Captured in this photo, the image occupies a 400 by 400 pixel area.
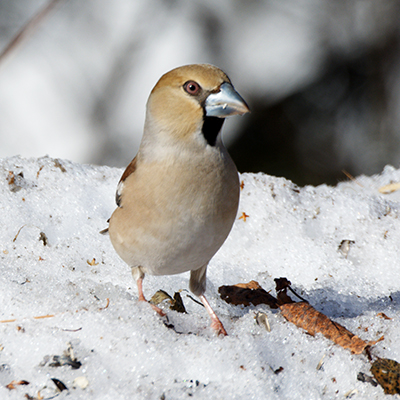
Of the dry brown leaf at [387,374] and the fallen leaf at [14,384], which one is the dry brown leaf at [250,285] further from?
the fallen leaf at [14,384]

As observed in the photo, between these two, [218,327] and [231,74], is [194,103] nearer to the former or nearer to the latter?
[218,327]

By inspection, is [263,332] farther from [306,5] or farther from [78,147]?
[306,5]

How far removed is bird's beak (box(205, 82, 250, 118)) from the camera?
245 centimetres

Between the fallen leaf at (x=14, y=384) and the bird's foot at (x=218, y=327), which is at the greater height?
the bird's foot at (x=218, y=327)

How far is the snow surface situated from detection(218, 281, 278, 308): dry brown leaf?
6cm

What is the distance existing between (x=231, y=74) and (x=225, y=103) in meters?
3.41

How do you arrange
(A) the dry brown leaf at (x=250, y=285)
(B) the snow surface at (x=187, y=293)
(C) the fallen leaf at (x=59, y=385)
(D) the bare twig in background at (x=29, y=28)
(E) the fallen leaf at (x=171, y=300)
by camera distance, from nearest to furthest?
(D) the bare twig in background at (x=29, y=28)
(C) the fallen leaf at (x=59, y=385)
(B) the snow surface at (x=187, y=293)
(E) the fallen leaf at (x=171, y=300)
(A) the dry brown leaf at (x=250, y=285)

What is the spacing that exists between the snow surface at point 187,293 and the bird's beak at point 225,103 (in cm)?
106

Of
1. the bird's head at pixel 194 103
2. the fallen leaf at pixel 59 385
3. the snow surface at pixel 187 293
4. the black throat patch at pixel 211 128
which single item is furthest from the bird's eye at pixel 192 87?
the fallen leaf at pixel 59 385

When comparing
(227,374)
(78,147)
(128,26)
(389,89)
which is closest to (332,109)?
(389,89)

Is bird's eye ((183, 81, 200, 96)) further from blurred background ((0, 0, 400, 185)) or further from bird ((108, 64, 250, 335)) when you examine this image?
blurred background ((0, 0, 400, 185))

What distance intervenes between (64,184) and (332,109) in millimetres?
3485

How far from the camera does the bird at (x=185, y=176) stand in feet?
8.27

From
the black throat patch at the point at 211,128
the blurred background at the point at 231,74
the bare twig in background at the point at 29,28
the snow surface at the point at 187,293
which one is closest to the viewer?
the bare twig in background at the point at 29,28
